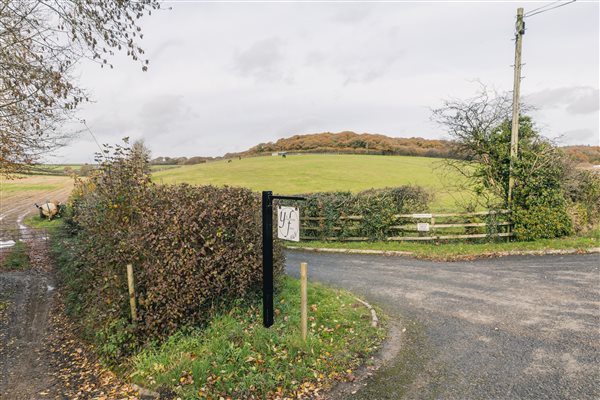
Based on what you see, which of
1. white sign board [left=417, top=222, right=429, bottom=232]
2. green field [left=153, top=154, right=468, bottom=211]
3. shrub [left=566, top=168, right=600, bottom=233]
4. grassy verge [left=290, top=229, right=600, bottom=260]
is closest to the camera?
grassy verge [left=290, top=229, right=600, bottom=260]

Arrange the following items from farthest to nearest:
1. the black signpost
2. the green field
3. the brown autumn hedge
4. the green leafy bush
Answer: the green field → the green leafy bush → the brown autumn hedge → the black signpost

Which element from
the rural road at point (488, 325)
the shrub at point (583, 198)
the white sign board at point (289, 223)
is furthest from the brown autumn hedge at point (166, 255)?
the shrub at point (583, 198)

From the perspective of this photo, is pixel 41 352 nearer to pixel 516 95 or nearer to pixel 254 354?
pixel 254 354

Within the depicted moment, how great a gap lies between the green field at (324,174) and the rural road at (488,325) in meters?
25.7

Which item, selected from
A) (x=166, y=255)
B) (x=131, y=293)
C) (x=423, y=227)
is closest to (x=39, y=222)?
(x=131, y=293)

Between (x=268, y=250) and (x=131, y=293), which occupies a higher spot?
(x=268, y=250)

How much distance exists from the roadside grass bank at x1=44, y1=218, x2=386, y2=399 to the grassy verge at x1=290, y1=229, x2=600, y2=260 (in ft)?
22.4

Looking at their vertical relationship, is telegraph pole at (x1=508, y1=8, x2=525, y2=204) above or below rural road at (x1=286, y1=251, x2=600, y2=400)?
above

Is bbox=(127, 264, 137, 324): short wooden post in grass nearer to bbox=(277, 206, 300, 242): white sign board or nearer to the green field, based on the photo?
bbox=(277, 206, 300, 242): white sign board

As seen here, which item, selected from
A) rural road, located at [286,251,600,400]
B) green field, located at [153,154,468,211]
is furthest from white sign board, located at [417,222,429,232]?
green field, located at [153,154,468,211]

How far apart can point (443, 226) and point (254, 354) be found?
37.7ft

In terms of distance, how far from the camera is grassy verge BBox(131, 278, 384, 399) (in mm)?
5328

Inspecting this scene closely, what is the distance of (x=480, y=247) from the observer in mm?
14156

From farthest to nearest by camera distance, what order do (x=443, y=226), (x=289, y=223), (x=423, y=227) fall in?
(x=423, y=227) → (x=443, y=226) → (x=289, y=223)
